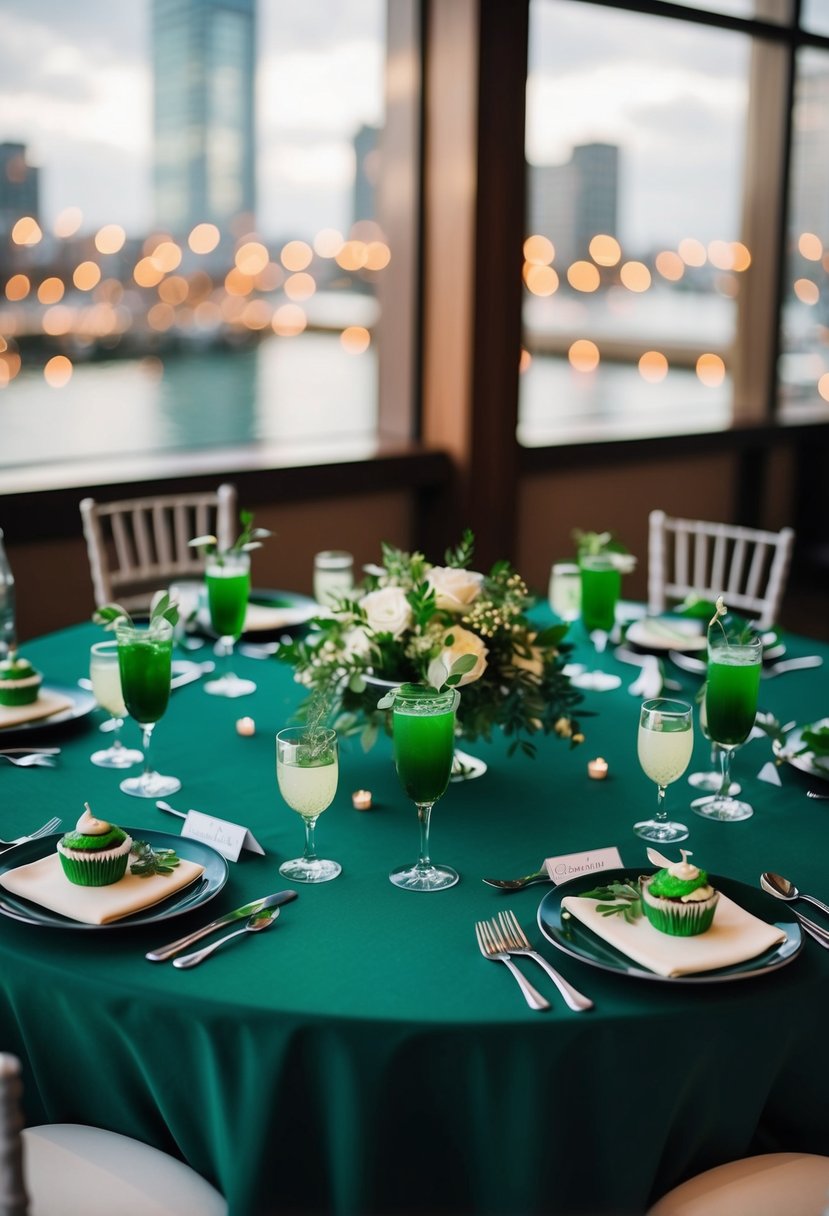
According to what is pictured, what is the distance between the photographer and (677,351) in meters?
5.20

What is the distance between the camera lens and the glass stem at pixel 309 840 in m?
1.50

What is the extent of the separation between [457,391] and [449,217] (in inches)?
21.1

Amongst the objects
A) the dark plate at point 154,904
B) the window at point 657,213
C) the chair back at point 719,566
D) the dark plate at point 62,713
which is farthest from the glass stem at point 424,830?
the window at point 657,213

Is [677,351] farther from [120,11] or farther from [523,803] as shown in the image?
[523,803]

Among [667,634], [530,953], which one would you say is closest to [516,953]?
[530,953]

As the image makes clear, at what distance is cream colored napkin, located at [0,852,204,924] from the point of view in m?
1.37

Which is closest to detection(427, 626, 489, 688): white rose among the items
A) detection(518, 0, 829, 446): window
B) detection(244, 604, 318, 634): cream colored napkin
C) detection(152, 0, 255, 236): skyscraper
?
detection(244, 604, 318, 634): cream colored napkin

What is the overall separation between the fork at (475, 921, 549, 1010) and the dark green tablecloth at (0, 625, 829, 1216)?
0.4 inches

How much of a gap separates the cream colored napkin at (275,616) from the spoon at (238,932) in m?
1.08

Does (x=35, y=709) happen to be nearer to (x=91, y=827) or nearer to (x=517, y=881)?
(x=91, y=827)

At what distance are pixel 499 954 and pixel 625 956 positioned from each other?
0.13m

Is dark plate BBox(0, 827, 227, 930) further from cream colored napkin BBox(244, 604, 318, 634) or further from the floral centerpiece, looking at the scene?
cream colored napkin BBox(244, 604, 318, 634)

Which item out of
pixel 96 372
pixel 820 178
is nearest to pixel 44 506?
pixel 96 372

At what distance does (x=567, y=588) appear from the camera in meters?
2.45
